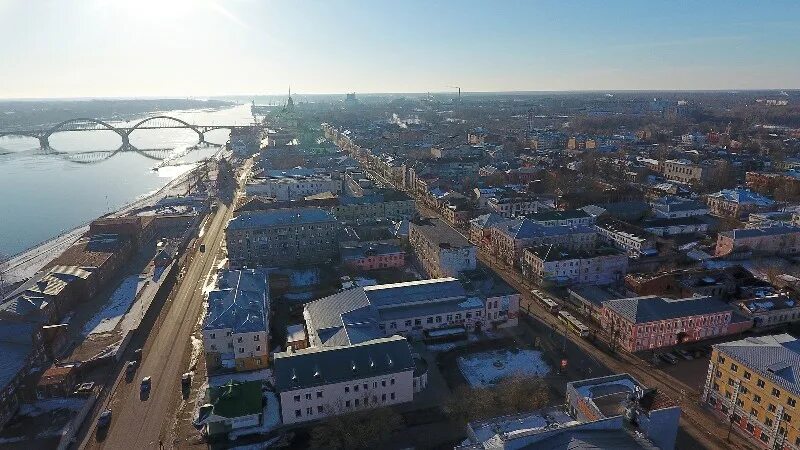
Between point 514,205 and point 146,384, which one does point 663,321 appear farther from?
point 146,384

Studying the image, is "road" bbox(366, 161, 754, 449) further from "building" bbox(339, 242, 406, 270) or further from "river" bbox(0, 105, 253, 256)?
"river" bbox(0, 105, 253, 256)

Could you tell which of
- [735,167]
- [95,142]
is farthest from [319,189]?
[95,142]

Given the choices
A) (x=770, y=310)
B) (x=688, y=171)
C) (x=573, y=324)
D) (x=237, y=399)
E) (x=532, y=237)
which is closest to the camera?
(x=237, y=399)

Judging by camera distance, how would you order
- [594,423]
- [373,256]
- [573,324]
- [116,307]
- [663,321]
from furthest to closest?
[373,256] → [116,307] → [573,324] → [663,321] → [594,423]

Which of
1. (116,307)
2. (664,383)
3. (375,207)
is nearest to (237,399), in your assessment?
(116,307)

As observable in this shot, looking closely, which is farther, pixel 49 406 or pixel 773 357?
pixel 49 406

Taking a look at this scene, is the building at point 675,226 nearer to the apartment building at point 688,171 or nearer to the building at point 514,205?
the building at point 514,205

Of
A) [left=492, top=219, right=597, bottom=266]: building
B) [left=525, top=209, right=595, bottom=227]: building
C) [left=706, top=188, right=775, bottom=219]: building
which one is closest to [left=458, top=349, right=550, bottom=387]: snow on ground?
[left=492, top=219, right=597, bottom=266]: building
